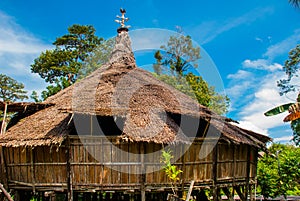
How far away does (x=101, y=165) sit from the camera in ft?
35.2

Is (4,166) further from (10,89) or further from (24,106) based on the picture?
(10,89)

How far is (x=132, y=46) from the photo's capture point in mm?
17125

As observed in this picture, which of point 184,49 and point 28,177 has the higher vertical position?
point 184,49

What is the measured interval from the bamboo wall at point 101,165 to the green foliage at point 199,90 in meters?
11.6

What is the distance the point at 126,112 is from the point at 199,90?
582 inches

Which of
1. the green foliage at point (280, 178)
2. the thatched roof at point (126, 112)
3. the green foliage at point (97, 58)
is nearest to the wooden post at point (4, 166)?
the thatched roof at point (126, 112)

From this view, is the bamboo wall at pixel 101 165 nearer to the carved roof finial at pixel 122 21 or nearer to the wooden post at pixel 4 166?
the wooden post at pixel 4 166

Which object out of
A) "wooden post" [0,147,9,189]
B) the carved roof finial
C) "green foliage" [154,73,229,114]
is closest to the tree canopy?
"green foliage" [154,73,229,114]

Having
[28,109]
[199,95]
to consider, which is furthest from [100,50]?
[28,109]

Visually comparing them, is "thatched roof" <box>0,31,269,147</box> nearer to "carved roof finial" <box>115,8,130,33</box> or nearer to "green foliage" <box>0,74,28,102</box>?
"carved roof finial" <box>115,8,130,33</box>

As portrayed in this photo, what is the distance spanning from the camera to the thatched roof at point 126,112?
34.5 ft

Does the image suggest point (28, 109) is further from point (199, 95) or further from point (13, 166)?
point (199, 95)

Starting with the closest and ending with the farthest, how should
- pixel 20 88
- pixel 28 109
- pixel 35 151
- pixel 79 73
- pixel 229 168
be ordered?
pixel 35 151 < pixel 229 168 < pixel 28 109 < pixel 79 73 < pixel 20 88

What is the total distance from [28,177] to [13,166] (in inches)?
32.2
